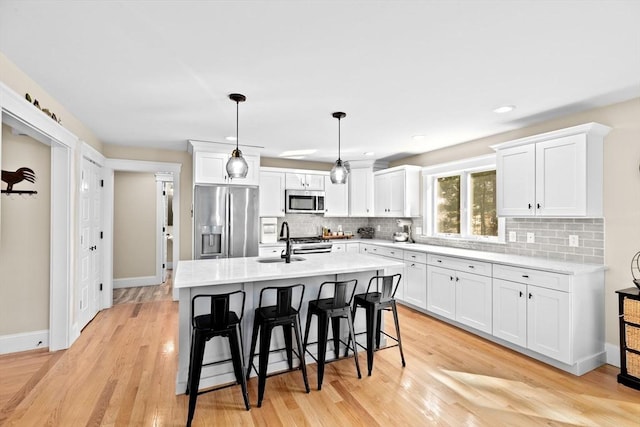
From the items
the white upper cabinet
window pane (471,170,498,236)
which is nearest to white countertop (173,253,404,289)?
the white upper cabinet

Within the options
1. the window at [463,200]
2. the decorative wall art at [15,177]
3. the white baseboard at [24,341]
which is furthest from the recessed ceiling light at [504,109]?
the white baseboard at [24,341]

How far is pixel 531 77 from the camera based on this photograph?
94.7 inches

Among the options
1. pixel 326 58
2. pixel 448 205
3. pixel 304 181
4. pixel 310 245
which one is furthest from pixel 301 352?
pixel 304 181

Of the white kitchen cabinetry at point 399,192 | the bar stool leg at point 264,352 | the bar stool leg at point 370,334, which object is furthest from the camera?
the white kitchen cabinetry at point 399,192

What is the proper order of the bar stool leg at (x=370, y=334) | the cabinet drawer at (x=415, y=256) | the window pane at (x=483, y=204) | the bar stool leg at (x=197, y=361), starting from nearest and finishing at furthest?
1. the bar stool leg at (x=197, y=361)
2. the bar stool leg at (x=370, y=334)
3. the window pane at (x=483, y=204)
4. the cabinet drawer at (x=415, y=256)

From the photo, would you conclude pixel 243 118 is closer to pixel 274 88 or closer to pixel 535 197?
pixel 274 88

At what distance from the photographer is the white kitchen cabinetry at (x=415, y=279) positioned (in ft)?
14.2

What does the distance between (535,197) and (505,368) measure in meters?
1.68

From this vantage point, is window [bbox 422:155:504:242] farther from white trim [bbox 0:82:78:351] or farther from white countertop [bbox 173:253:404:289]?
white trim [bbox 0:82:78:351]

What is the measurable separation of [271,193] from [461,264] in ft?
10.3

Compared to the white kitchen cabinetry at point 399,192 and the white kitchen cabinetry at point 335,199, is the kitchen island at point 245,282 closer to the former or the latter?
the white kitchen cabinetry at point 399,192

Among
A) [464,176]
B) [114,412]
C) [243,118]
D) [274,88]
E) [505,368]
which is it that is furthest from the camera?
[464,176]

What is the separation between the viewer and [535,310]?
3002mm

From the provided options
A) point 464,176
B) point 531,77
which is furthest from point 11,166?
point 464,176
